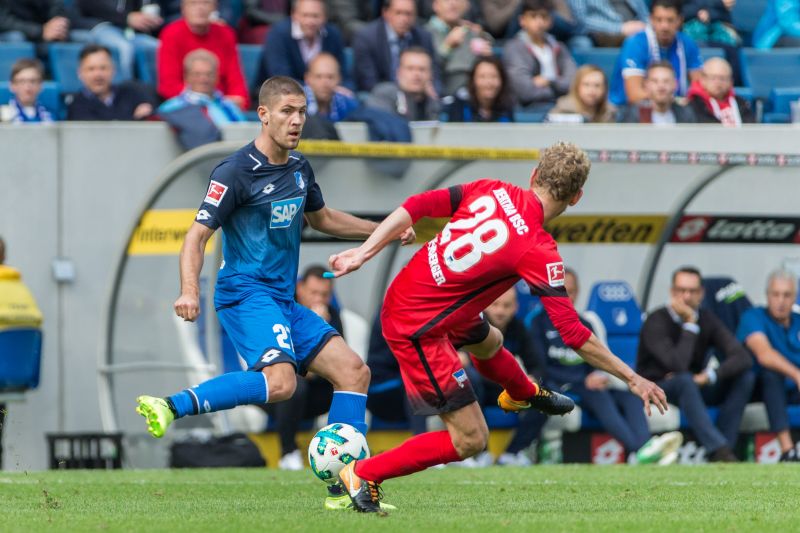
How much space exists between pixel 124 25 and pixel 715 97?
5038 mm

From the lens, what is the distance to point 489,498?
7.82 meters

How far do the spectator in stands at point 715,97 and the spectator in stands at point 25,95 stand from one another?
17.4 feet

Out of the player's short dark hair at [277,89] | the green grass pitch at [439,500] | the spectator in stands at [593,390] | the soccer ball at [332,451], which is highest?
the player's short dark hair at [277,89]

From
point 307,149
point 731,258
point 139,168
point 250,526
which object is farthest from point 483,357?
point 731,258

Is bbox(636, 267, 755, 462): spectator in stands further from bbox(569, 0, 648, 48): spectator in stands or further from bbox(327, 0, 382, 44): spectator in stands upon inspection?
bbox(327, 0, 382, 44): spectator in stands

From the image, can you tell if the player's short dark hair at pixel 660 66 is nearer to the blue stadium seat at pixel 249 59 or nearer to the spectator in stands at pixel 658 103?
the spectator in stands at pixel 658 103

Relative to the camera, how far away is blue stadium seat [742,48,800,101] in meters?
14.8

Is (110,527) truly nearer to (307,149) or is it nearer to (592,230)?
(307,149)

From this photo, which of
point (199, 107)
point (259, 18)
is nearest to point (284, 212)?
point (199, 107)

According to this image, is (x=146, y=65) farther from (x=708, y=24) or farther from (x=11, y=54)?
(x=708, y=24)

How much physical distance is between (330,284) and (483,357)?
14.9ft

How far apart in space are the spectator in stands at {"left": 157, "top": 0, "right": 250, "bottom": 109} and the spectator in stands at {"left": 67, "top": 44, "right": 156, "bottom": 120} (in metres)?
0.31

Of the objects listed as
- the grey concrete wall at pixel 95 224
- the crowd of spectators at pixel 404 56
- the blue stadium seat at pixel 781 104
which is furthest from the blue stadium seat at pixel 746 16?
the grey concrete wall at pixel 95 224

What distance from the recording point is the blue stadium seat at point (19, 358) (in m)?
10.6
